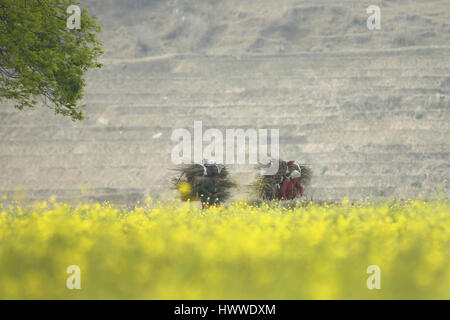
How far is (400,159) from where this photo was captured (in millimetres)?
73188

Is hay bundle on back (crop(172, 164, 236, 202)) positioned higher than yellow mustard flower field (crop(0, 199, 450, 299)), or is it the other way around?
hay bundle on back (crop(172, 164, 236, 202))

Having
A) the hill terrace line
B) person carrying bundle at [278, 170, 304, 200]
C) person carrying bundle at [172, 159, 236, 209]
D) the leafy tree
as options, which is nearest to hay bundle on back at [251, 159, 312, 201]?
person carrying bundle at [278, 170, 304, 200]

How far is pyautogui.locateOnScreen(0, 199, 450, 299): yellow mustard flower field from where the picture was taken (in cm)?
636

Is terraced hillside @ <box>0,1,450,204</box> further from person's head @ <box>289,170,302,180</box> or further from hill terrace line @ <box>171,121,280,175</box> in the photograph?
person's head @ <box>289,170,302,180</box>

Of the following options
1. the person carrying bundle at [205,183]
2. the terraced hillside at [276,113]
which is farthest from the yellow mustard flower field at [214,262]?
the terraced hillside at [276,113]

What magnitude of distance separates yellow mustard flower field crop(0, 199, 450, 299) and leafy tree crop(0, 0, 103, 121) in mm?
7489

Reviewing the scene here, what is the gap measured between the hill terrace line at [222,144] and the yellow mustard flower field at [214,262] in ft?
222

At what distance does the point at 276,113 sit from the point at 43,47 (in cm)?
6855

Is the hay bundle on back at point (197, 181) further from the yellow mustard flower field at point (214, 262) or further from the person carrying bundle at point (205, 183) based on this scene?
the yellow mustard flower field at point (214, 262)

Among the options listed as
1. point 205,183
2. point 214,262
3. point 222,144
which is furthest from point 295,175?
point 222,144

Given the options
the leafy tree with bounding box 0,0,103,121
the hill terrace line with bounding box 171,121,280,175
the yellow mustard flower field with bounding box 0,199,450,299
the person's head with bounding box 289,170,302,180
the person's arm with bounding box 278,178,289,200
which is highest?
the hill terrace line with bounding box 171,121,280,175

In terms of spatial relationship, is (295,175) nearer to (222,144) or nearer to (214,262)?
(214,262)
